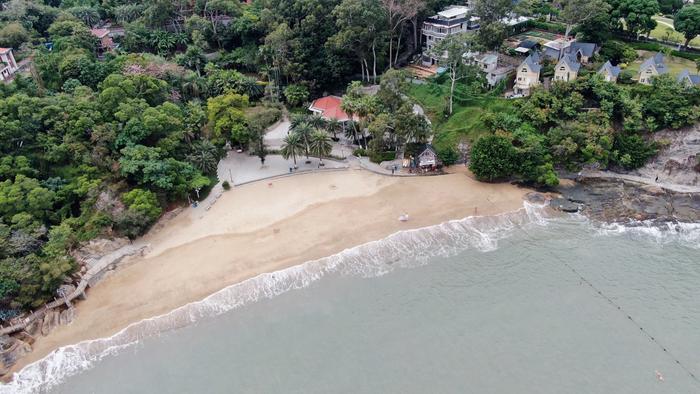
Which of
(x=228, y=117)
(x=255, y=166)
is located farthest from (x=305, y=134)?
(x=228, y=117)

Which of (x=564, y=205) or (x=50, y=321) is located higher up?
(x=50, y=321)

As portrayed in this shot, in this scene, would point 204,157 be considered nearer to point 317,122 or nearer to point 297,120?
point 297,120

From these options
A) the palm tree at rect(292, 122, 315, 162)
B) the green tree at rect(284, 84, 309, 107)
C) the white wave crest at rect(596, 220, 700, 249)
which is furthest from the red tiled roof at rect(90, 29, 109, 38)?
the white wave crest at rect(596, 220, 700, 249)

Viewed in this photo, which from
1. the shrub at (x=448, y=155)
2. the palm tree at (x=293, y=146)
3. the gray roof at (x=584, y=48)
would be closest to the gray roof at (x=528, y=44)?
the gray roof at (x=584, y=48)

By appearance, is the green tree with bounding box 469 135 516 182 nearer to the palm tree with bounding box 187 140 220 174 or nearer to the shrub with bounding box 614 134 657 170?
the shrub with bounding box 614 134 657 170

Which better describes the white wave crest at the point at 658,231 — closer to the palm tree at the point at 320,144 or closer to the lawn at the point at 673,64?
the lawn at the point at 673,64

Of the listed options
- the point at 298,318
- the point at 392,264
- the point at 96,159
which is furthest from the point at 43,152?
the point at 392,264

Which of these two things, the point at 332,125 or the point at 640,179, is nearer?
the point at 640,179
